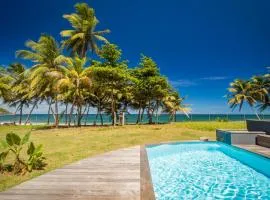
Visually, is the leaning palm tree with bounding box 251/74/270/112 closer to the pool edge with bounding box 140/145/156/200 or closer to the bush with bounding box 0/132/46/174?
the pool edge with bounding box 140/145/156/200

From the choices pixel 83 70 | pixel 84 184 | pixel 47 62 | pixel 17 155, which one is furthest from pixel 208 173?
pixel 47 62

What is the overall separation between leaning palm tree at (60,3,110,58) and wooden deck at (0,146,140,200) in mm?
20042

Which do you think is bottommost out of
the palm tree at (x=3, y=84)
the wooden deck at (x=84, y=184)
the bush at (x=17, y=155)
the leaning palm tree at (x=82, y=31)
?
the wooden deck at (x=84, y=184)

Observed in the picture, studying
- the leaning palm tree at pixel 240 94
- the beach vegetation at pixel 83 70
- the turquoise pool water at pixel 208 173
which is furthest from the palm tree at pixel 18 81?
the leaning palm tree at pixel 240 94

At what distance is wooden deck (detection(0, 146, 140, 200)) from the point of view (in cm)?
434

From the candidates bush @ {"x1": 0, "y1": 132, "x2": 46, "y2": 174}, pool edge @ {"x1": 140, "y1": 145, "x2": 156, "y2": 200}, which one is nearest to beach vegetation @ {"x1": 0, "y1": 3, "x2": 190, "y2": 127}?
bush @ {"x1": 0, "y1": 132, "x2": 46, "y2": 174}

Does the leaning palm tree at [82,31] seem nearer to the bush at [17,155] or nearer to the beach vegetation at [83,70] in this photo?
the beach vegetation at [83,70]

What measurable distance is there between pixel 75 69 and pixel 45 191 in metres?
18.5

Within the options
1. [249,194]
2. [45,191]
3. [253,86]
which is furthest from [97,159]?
[253,86]

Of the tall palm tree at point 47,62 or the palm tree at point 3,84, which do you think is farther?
the palm tree at point 3,84

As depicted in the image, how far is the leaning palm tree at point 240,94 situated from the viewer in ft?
120

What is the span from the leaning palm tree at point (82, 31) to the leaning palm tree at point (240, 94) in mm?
22139

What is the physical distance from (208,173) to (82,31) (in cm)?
2133

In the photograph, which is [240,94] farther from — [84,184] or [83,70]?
[84,184]
